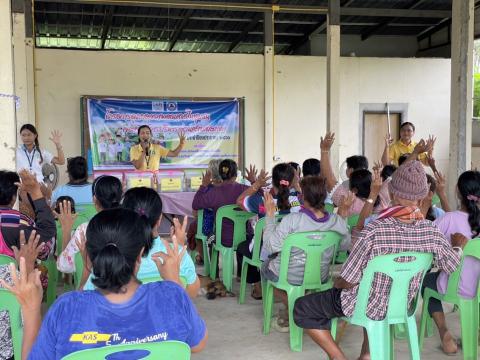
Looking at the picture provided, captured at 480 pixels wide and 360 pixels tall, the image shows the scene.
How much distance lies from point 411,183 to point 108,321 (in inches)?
59.2

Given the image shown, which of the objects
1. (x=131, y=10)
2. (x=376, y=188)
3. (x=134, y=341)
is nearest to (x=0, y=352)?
(x=134, y=341)

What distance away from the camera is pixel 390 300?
2.33 m

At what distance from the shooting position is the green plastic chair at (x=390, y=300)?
2.27 meters

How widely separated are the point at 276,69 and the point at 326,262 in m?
6.27

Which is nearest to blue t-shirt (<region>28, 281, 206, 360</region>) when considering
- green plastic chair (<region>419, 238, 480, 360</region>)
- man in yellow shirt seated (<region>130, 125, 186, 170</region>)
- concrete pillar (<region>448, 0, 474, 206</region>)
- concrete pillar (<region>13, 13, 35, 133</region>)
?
green plastic chair (<region>419, 238, 480, 360</region>)

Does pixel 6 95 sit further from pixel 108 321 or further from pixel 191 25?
pixel 191 25

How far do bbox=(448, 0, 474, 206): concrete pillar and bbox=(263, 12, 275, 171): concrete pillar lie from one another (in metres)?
3.14

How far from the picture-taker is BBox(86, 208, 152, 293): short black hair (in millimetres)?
1400

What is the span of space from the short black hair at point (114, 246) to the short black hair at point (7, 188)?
1143mm

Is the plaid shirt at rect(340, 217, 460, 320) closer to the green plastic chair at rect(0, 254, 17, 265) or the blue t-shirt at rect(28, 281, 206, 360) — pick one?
the blue t-shirt at rect(28, 281, 206, 360)

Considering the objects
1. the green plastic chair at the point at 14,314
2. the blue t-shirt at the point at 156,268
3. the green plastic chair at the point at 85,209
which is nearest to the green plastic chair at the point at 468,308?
the blue t-shirt at the point at 156,268

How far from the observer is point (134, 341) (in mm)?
1423

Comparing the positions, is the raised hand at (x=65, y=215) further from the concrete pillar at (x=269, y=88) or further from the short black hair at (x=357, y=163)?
the concrete pillar at (x=269, y=88)

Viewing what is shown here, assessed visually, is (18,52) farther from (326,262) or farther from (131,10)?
(326,262)
